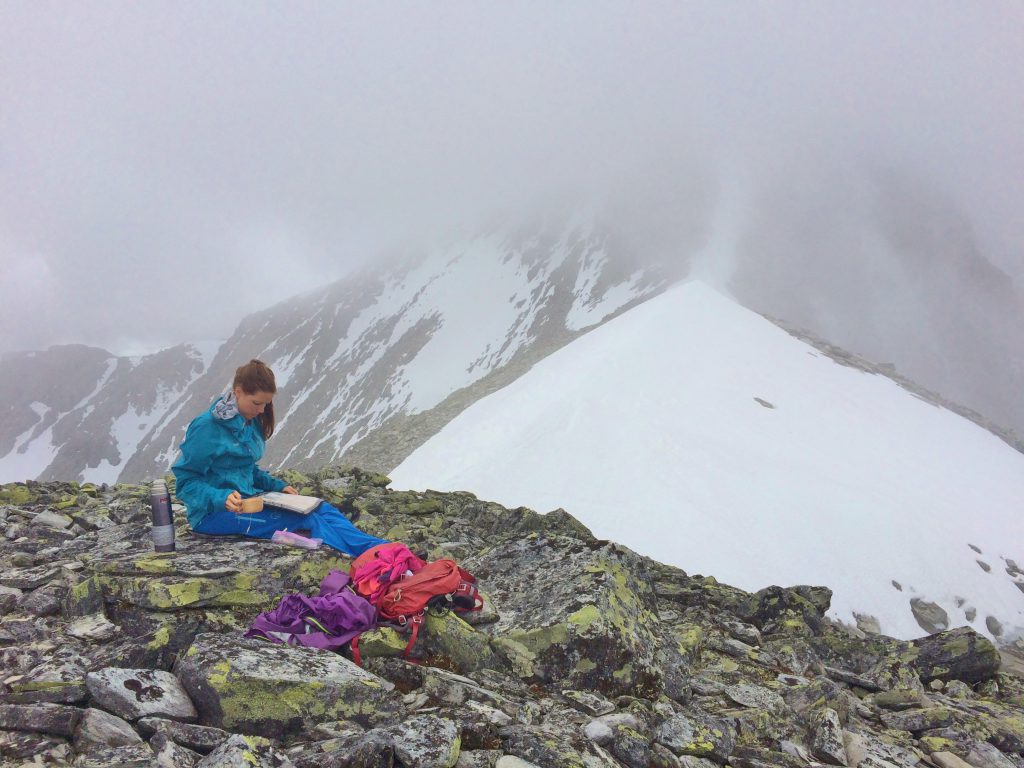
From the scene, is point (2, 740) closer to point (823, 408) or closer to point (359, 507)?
point (359, 507)

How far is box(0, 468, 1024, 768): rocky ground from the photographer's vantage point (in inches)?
137

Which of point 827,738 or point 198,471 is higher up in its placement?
point 827,738

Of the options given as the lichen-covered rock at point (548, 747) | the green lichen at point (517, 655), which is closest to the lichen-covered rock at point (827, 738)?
the lichen-covered rock at point (548, 747)

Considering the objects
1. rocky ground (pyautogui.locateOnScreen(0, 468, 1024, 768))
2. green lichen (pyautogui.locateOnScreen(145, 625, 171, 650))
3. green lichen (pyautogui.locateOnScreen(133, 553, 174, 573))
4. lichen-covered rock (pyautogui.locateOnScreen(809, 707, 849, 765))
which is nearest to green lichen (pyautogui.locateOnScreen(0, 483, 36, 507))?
rocky ground (pyautogui.locateOnScreen(0, 468, 1024, 768))

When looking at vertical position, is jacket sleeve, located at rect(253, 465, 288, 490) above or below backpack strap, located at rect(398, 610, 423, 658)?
below

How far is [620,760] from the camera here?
12.8 ft

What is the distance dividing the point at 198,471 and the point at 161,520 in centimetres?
65

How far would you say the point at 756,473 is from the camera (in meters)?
18.5

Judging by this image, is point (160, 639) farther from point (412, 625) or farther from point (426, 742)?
point (426, 742)

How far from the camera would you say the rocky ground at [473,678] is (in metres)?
3.47

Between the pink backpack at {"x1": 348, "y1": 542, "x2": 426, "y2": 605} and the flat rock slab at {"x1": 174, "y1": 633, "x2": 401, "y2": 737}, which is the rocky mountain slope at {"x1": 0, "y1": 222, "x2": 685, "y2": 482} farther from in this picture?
the flat rock slab at {"x1": 174, "y1": 633, "x2": 401, "y2": 737}

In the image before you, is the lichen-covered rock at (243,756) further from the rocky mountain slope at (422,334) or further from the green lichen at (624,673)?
the rocky mountain slope at (422,334)

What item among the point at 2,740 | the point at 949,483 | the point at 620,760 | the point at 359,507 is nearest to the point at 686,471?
the point at 359,507

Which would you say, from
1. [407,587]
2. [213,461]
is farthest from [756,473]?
[213,461]
